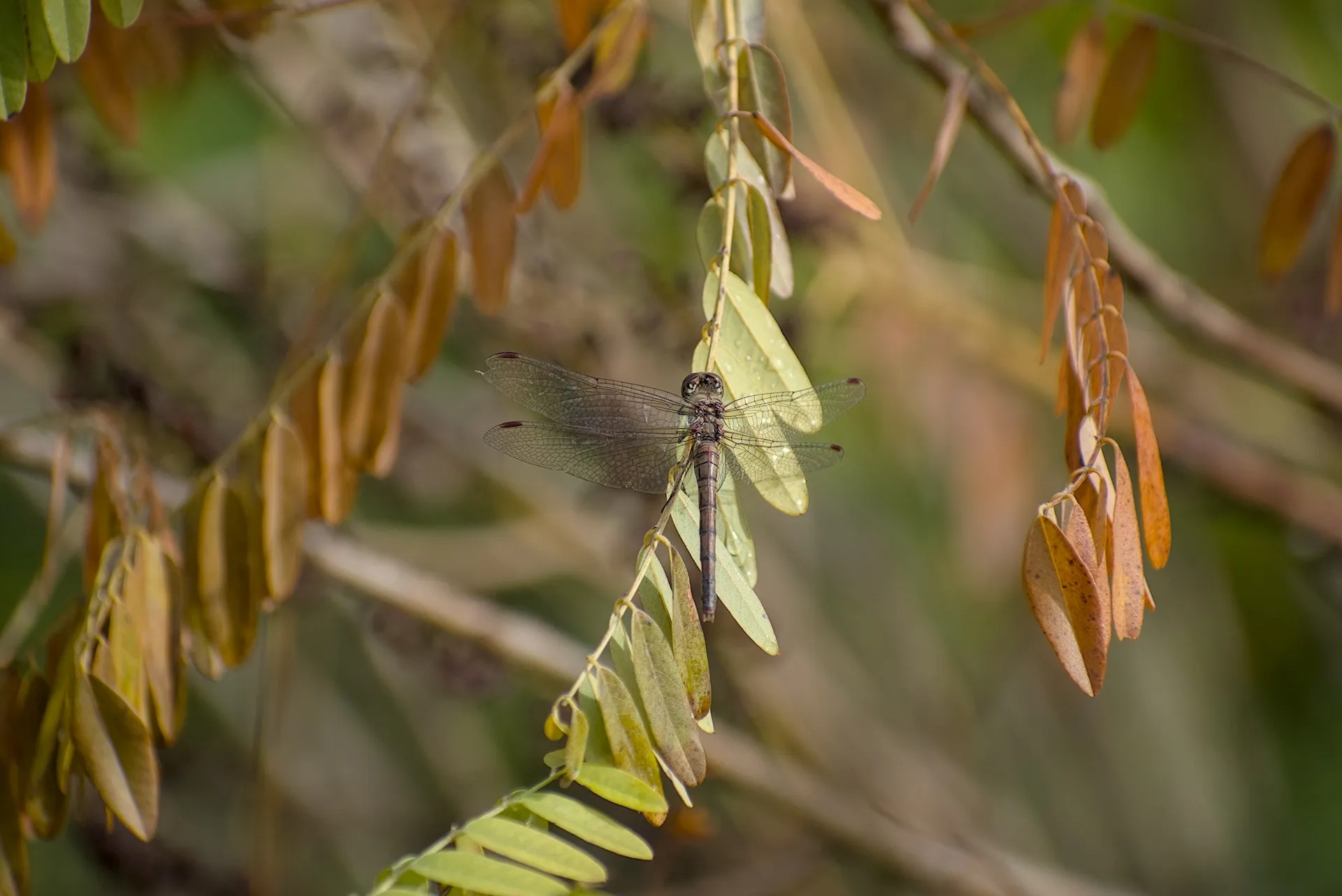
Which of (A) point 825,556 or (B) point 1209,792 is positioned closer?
(A) point 825,556

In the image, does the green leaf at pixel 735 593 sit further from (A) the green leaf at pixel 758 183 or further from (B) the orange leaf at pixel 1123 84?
(B) the orange leaf at pixel 1123 84

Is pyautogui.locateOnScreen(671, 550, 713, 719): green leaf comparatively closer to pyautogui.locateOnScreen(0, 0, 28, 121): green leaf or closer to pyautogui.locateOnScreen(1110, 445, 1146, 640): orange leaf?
pyautogui.locateOnScreen(1110, 445, 1146, 640): orange leaf

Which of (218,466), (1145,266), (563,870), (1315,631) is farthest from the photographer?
(1315,631)

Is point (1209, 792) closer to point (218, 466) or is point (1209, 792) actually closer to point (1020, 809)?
point (1020, 809)

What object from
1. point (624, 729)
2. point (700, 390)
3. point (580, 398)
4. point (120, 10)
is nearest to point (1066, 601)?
point (624, 729)

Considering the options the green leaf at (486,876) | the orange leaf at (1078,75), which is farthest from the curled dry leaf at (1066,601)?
the orange leaf at (1078,75)

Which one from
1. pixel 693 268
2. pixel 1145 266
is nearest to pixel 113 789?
pixel 1145 266

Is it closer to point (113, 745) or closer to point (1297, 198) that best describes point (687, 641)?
point (113, 745)
